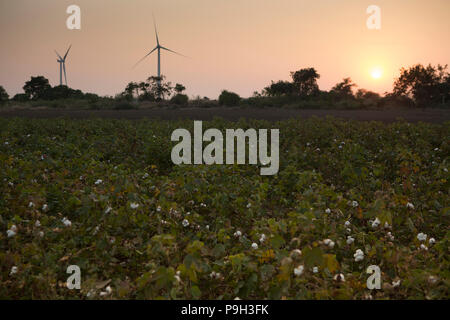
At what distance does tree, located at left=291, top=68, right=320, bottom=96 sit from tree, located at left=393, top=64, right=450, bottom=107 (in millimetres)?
9861

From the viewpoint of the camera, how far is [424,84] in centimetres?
4066

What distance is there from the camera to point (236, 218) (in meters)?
4.95

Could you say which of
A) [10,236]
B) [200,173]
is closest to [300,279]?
[10,236]

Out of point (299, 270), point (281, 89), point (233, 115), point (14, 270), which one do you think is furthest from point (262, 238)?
point (281, 89)

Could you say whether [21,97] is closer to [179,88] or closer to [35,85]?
[35,85]

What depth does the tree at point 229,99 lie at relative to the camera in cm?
3459

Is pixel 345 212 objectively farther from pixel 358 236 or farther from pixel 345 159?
pixel 345 159

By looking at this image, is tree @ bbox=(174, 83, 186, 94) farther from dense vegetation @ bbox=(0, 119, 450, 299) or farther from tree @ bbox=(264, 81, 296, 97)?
dense vegetation @ bbox=(0, 119, 450, 299)

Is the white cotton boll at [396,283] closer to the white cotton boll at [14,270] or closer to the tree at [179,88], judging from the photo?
the white cotton boll at [14,270]

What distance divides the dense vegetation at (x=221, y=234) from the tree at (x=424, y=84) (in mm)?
37215

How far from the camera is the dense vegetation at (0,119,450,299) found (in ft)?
9.15
